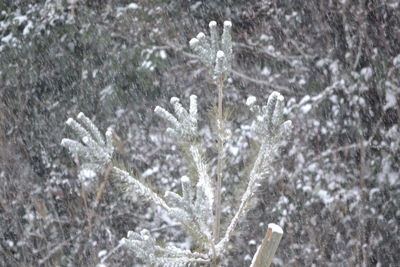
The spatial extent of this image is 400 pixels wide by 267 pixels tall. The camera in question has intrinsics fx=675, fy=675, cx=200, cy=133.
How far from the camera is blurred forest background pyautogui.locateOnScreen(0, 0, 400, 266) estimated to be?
6.08 meters

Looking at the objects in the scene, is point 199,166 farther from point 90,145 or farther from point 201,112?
point 201,112

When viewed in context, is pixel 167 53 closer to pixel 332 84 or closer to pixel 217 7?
pixel 217 7

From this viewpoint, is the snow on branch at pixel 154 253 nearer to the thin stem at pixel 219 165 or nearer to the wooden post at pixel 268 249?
the thin stem at pixel 219 165

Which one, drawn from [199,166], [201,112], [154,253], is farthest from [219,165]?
[201,112]

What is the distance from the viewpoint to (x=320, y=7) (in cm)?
653

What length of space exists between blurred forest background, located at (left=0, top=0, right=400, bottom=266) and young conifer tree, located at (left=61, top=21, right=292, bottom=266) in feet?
12.3

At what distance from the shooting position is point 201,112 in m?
6.71

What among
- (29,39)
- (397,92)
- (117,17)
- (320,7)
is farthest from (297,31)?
(29,39)

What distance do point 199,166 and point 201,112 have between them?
503 centimetres

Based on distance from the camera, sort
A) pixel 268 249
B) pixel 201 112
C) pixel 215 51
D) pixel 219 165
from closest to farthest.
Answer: pixel 268 249 → pixel 215 51 → pixel 219 165 → pixel 201 112

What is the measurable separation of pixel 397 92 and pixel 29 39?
3.96m

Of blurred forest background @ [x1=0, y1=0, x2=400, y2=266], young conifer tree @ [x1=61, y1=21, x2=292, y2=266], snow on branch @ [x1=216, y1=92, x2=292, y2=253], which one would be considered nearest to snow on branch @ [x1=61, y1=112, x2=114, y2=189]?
young conifer tree @ [x1=61, y1=21, x2=292, y2=266]

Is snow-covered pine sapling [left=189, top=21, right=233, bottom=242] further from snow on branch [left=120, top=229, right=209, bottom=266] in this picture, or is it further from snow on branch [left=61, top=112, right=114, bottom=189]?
snow on branch [left=61, top=112, right=114, bottom=189]

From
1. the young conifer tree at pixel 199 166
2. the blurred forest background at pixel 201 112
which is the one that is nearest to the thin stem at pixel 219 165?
the young conifer tree at pixel 199 166
